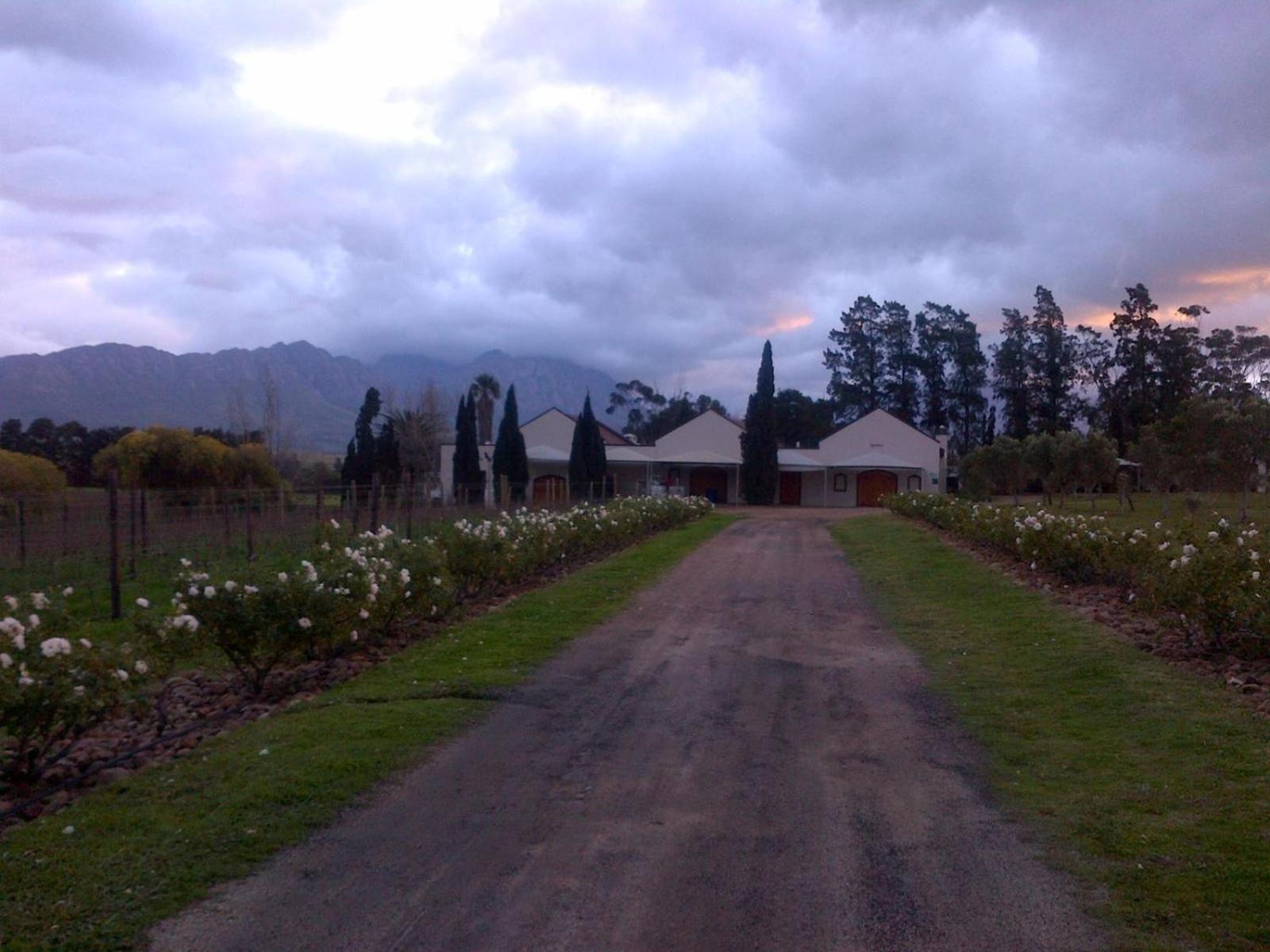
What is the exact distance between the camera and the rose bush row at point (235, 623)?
6582 millimetres

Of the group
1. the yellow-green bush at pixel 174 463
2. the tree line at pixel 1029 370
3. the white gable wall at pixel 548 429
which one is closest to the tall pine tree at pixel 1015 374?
the tree line at pixel 1029 370

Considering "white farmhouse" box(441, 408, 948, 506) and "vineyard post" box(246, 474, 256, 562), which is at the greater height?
"white farmhouse" box(441, 408, 948, 506)

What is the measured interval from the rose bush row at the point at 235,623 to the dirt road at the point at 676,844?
1.86m

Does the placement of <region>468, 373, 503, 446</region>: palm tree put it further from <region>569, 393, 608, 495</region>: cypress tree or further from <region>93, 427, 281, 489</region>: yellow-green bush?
<region>93, 427, 281, 489</region>: yellow-green bush

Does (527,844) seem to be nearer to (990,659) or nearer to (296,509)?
(990,659)

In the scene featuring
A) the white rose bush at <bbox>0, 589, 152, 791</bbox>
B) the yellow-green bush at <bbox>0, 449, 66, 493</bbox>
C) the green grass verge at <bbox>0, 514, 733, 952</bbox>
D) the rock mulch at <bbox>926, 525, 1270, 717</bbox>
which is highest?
the yellow-green bush at <bbox>0, 449, 66, 493</bbox>

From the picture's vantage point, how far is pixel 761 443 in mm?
59781

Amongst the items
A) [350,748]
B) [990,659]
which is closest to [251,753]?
[350,748]

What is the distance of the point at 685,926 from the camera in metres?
4.75

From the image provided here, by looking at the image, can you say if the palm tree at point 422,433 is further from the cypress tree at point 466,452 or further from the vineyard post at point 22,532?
the vineyard post at point 22,532

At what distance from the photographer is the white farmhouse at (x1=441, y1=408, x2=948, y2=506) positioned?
62.4 meters

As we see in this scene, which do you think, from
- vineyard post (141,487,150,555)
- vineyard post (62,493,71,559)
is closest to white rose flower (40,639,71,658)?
vineyard post (62,493,71,559)

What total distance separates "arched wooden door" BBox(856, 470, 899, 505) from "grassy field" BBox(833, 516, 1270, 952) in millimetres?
50587

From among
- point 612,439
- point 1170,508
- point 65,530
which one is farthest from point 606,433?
point 65,530
